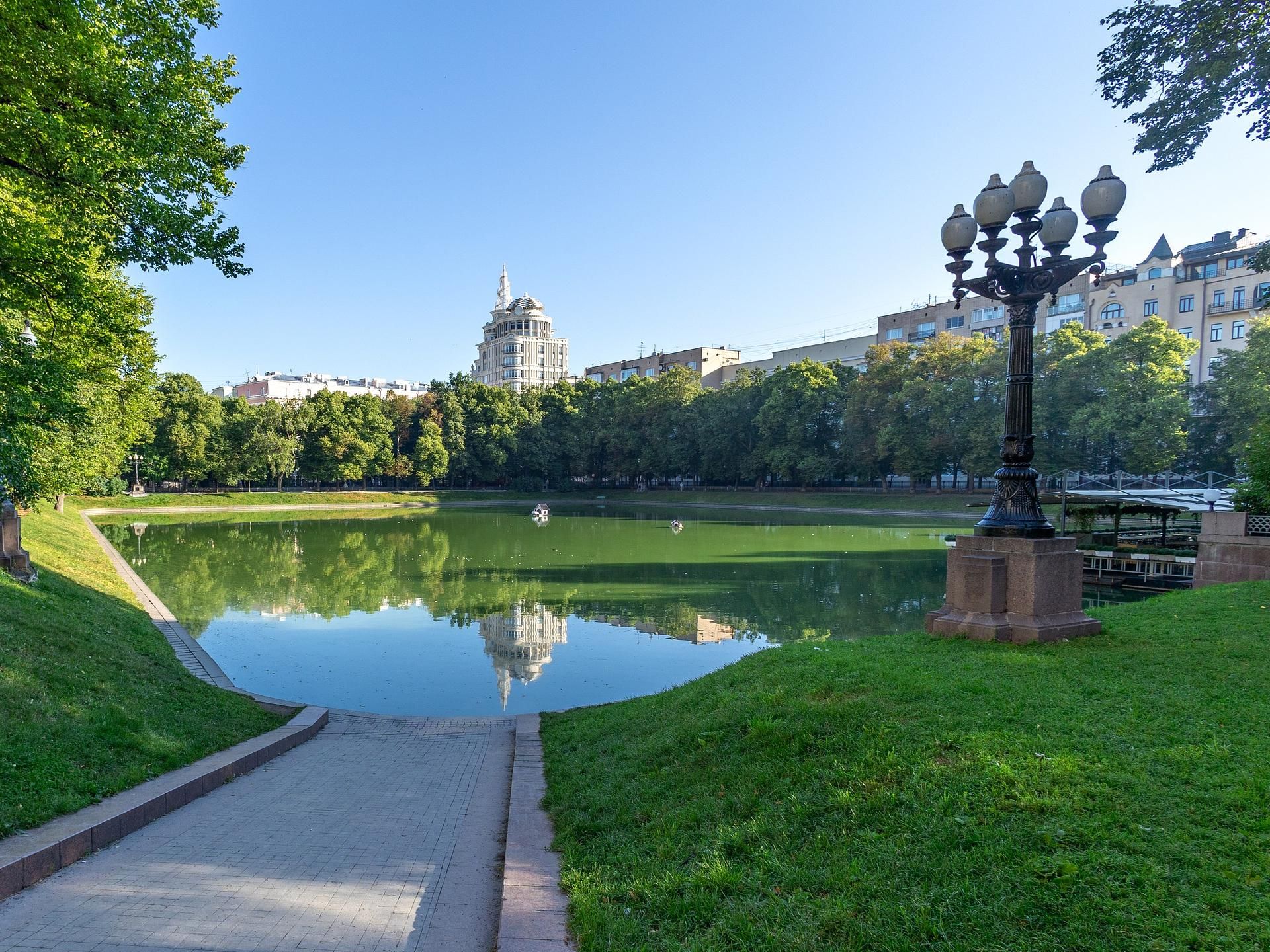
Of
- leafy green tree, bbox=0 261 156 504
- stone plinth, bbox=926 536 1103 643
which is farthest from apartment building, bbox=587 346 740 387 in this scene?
stone plinth, bbox=926 536 1103 643

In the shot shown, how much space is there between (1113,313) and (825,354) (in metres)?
32.9

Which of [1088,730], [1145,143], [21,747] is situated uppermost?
[1145,143]

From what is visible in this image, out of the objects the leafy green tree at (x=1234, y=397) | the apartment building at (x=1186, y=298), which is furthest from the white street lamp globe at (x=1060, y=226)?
the apartment building at (x=1186, y=298)

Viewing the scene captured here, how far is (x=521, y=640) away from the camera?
15.3 m

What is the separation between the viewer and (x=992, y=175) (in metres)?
8.37

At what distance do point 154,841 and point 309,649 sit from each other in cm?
986

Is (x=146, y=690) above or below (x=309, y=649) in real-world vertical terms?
above

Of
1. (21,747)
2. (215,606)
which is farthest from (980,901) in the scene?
(215,606)

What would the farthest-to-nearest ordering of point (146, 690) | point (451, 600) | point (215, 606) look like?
point (451, 600), point (215, 606), point (146, 690)

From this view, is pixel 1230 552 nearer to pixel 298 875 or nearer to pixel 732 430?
pixel 298 875

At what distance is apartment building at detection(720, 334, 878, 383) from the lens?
276 ft

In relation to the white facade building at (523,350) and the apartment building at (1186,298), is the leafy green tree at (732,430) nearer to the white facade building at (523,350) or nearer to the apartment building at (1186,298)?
the apartment building at (1186,298)

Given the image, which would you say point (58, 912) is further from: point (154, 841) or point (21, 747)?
point (21, 747)

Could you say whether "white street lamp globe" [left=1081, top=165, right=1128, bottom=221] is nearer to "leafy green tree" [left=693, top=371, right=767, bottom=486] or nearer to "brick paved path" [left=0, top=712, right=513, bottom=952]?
"brick paved path" [left=0, top=712, right=513, bottom=952]
